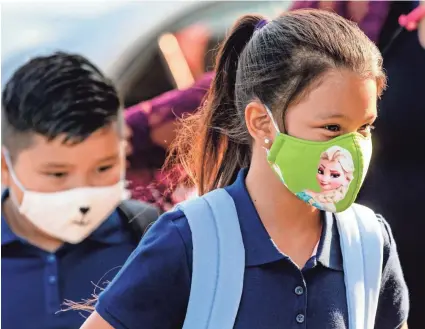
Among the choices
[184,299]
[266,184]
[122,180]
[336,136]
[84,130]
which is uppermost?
[336,136]

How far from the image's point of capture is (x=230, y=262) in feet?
6.07

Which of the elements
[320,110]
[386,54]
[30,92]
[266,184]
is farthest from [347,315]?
[30,92]

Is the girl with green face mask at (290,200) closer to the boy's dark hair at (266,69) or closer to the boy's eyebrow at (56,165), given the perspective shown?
the boy's dark hair at (266,69)

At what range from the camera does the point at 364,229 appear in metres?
2.00

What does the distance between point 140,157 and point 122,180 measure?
0.41ft

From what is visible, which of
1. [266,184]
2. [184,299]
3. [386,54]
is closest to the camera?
[184,299]

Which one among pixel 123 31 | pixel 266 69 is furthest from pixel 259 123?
pixel 123 31

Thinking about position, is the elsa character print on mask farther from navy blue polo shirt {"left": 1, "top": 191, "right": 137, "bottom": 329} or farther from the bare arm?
navy blue polo shirt {"left": 1, "top": 191, "right": 137, "bottom": 329}

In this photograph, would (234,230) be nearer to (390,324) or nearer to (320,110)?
(320,110)

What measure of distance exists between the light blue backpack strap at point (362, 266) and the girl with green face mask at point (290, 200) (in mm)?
13

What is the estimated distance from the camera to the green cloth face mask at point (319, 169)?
187 centimetres

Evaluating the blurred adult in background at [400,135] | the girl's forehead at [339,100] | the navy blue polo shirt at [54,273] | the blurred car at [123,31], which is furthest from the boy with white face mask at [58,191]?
the girl's forehead at [339,100]

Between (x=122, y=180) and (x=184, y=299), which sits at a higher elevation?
(x=184, y=299)

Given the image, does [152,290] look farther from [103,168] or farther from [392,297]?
[103,168]
